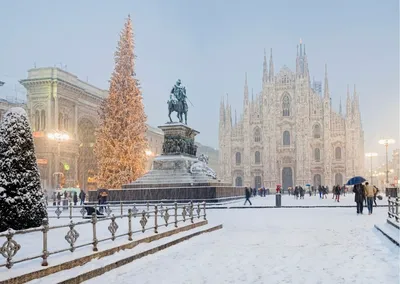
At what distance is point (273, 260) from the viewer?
9.67 metres

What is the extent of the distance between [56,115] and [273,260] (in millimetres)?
43556

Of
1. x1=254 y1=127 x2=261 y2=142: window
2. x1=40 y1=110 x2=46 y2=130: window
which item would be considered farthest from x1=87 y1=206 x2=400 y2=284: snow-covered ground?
x1=254 y1=127 x2=261 y2=142: window

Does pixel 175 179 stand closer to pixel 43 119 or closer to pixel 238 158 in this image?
pixel 43 119

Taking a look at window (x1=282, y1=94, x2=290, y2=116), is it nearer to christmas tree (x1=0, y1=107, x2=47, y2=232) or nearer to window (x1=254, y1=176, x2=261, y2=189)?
window (x1=254, y1=176, x2=261, y2=189)

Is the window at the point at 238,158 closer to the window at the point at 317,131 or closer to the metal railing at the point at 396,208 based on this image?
the window at the point at 317,131

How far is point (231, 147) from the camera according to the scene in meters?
88.0

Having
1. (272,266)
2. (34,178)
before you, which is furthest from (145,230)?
(272,266)

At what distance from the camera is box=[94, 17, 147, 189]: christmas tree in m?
44.2

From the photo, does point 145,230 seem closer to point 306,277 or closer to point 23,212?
point 23,212

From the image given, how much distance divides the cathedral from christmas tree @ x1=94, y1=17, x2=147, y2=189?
41.5m

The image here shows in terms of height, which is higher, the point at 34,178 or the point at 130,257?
the point at 34,178

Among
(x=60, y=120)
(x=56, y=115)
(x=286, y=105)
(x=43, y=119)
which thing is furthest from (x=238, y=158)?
(x=43, y=119)

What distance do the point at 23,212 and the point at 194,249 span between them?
385cm

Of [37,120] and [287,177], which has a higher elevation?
[37,120]
